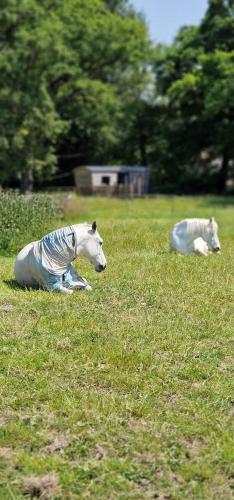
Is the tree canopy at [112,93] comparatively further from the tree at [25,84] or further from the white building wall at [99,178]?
the white building wall at [99,178]

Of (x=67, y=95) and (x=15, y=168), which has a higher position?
(x=67, y=95)

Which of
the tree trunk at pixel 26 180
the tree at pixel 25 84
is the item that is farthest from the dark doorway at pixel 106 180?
the tree at pixel 25 84

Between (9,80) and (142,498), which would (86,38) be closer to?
→ (9,80)

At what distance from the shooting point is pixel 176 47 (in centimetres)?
→ 4956

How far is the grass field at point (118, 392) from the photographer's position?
416cm

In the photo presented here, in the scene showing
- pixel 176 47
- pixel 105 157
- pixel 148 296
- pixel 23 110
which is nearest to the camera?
pixel 148 296

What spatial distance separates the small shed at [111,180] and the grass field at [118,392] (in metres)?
35.2

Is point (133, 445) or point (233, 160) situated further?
point (233, 160)

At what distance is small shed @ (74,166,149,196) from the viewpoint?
44531 mm

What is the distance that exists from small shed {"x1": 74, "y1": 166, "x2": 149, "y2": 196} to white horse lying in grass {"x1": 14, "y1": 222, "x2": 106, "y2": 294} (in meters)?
35.2

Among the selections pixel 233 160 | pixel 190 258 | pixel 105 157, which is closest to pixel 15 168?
pixel 105 157

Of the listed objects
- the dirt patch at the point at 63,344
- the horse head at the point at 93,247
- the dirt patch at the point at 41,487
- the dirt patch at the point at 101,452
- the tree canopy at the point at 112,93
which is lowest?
the dirt patch at the point at 41,487

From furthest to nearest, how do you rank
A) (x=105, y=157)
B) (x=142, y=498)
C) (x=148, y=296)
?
(x=105, y=157) < (x=148, y=296) < (x=142, y=498)

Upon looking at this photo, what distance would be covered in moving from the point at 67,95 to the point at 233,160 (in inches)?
631
